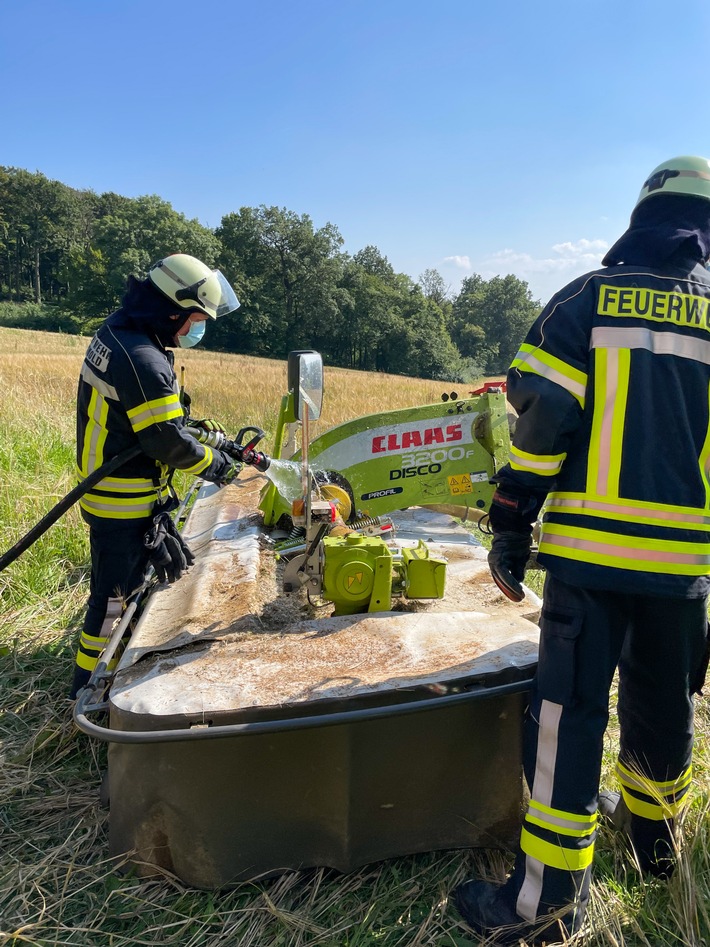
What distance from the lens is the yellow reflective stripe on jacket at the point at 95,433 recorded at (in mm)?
2736

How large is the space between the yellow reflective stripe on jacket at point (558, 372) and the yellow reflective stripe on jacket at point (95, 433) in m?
1.89

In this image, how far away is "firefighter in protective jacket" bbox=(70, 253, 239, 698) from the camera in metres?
2.64

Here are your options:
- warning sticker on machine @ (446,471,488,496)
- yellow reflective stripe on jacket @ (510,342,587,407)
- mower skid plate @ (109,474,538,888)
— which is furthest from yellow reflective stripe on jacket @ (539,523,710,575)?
warning sticker on machine @ (446,471,488,496)

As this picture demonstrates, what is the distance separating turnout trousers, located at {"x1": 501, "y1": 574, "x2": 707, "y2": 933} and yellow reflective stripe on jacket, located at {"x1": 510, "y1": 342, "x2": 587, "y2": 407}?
1.83ft

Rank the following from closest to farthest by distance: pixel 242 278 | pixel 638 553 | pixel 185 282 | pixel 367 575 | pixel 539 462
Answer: pixel 638 553 < pixel 539 462 < pixel 367 575 < pixel 185 282 < pixel 242 278

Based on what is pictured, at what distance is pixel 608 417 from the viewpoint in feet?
5.58

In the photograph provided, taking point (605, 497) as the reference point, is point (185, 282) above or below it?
above

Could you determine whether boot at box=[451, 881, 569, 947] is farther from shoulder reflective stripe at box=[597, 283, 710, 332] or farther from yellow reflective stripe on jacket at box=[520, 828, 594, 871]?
shoulder reflective stripe at box=[597, 283, 710, 332]

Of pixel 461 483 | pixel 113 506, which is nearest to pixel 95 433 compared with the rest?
pixel 113 506

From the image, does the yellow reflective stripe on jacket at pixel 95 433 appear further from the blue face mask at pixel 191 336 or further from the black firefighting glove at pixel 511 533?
the black firefighting glove at pixel 511 533

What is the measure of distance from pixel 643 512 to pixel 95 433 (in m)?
2.28

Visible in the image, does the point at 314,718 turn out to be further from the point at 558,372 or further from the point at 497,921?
the point at 558,372

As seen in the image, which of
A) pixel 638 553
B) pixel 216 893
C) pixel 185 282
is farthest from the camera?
pixel 185 282

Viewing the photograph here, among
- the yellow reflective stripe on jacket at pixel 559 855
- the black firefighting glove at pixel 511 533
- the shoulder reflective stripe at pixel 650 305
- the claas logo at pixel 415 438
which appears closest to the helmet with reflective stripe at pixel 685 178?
the shoulder reflective stripe at pixel 650 305
